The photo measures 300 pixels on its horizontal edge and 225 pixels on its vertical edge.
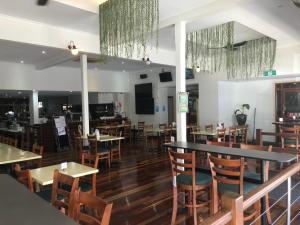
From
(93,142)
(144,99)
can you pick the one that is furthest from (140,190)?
(144,99)

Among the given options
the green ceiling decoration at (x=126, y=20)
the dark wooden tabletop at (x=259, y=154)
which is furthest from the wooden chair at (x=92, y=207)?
the green ceiling decoration at (x=126, y=20)

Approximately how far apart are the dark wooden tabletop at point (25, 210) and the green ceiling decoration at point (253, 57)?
23.6 feet

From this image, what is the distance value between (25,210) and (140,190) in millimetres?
3042

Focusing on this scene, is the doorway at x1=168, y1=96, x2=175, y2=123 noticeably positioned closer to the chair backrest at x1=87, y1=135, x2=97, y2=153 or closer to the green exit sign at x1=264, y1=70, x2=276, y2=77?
the green exit sign at x1=264, y1=70, x2=276, y2=77

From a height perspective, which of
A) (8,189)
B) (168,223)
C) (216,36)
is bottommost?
(168,223)

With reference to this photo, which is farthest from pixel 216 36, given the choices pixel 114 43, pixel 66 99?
pixel 66 99

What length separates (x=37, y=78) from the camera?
10.3 m

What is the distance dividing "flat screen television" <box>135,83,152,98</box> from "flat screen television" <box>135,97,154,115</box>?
0.52 feet

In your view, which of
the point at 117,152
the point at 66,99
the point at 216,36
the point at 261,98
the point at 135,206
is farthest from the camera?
the point at 66,99

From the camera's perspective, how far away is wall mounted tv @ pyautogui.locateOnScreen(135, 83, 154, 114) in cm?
1245

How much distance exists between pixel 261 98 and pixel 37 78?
30.2 feet

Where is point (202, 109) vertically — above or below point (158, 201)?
above

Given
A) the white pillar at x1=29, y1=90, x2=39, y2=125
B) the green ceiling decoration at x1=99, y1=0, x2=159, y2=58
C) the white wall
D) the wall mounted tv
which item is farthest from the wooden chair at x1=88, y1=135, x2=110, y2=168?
the wall mounted tv

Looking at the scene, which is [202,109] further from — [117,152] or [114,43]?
[114,43]
